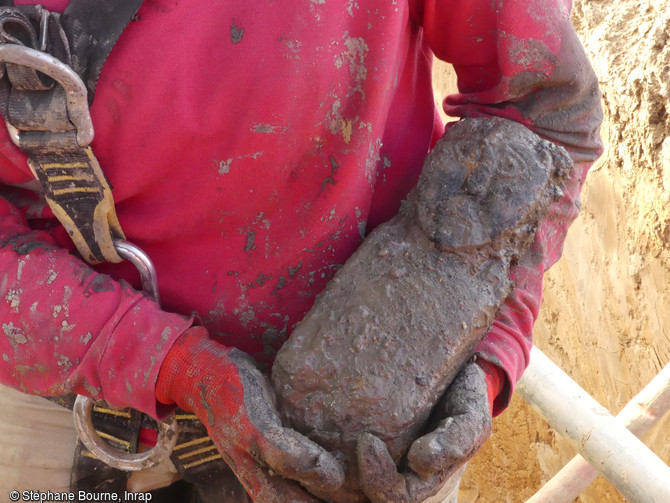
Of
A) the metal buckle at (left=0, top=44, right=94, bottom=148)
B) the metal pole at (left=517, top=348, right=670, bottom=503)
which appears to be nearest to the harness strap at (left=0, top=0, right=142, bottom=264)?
the metal buckle at (left=0, top=44, right=94, bottom=148)

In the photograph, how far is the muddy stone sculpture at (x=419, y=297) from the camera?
1.01m

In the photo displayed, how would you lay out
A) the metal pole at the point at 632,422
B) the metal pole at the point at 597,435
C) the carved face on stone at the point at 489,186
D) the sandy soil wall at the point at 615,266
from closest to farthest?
the carved face on stone at the point at 489,186 → the metal pole at the point at 597,435 → the metal pole at the point at 632,422 → the sandy soil wall at the point at 615,266

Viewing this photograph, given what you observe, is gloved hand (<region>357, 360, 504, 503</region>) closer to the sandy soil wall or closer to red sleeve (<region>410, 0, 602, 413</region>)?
red sleeve (<region>410, 0, 602, 413</region>)

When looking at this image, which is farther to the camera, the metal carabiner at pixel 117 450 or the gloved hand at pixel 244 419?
the metal carabiner at pixel 117 450

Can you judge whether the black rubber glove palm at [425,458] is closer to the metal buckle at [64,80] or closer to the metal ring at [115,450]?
the metal ring at [115,450]

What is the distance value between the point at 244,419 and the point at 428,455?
0.83 ft

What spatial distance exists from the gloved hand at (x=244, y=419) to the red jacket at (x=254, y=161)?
42mm

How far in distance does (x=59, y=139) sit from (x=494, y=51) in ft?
2.30

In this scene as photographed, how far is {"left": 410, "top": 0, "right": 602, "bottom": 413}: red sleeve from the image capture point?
114cm

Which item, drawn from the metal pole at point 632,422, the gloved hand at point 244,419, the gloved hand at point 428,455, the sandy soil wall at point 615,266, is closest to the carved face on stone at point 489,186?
the gloved hand at point 428,455

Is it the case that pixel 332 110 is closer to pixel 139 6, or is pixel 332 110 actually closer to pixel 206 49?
pixel 206 49

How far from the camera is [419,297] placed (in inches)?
41.5

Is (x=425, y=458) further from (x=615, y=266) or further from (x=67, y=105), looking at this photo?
(x=615, y=266)

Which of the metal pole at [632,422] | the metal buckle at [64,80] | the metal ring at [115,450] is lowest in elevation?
the metal pole at [632,422]
